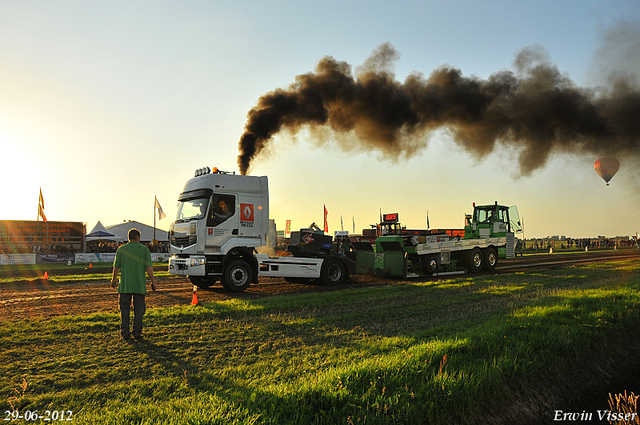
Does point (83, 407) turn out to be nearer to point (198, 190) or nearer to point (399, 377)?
point (399, 377)

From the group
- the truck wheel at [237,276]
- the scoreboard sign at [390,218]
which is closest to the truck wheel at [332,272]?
the truck wheel at [237,276]

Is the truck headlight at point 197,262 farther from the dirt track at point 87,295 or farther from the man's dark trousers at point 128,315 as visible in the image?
the man's dark trousers at point 128,315

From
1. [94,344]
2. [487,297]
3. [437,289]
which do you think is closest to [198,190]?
[94,344]

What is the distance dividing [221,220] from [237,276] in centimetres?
201

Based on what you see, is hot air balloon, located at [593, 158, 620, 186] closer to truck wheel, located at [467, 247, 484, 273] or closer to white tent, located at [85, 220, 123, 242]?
truck wheel, located at [467, 247, 484, 273]

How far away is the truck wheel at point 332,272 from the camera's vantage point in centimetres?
1529

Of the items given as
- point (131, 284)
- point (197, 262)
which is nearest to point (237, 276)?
point (197, 262)

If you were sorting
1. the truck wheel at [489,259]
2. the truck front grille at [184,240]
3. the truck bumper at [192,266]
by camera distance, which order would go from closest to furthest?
the truck bumper at [192,266]
the truck front grille at [184,240]
the truck wheel at [489,259]

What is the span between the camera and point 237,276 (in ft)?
44.0

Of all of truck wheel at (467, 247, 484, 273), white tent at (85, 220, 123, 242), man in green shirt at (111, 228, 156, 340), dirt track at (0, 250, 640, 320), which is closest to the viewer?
man in green shirt at (111, 228, 156, 340)

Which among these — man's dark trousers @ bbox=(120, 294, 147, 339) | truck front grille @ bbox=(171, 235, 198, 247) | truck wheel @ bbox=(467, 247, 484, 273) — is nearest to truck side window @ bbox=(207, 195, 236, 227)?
truck front grille @ bbox=(171, 235, 198, 247)

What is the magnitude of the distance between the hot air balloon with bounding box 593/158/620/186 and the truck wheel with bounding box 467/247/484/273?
42.6 feet

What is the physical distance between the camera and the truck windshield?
12.9 m

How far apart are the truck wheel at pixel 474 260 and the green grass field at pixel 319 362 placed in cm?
947
